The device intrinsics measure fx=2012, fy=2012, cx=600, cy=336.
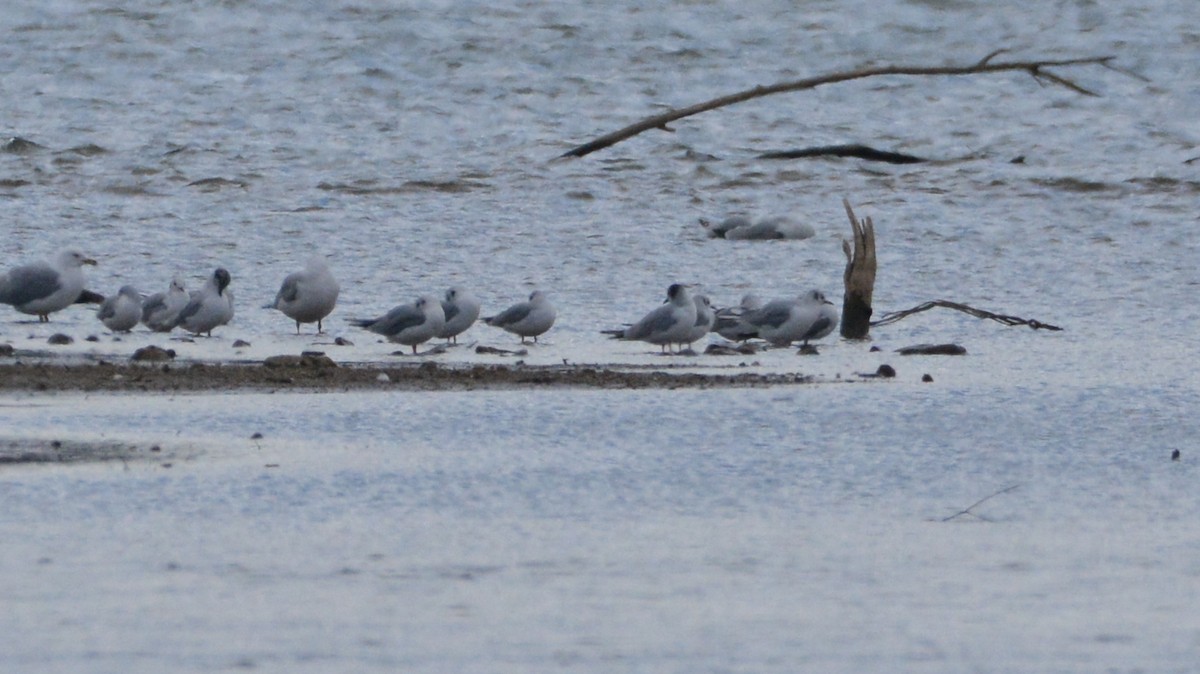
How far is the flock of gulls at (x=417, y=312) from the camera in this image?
8883mm

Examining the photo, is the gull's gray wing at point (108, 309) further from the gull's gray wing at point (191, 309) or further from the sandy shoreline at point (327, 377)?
the sandy shoreline at point (327, 377)

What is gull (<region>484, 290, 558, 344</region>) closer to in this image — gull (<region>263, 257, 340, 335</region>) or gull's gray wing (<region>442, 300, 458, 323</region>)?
gull's gray wing (<region>442, 300, 458, 323</region>)

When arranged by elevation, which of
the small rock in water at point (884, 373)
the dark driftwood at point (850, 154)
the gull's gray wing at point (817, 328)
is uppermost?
the dark driftwood at point (850, 154)

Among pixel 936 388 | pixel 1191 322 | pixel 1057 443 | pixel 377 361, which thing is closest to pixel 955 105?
pixel 1191 322

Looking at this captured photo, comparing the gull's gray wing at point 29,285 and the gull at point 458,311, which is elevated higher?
the gull's gray wing at point 29,285

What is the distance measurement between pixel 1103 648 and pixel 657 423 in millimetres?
2752

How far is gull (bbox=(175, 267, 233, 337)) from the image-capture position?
9.12 m

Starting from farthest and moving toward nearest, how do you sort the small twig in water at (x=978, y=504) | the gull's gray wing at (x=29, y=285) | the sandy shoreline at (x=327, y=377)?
the gull's gray wing at (x=29, y=285) < the sandy shoreline at (x=327, y=377) < the small twig in water at (x=978, y=504)

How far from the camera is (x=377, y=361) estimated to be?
8.41m

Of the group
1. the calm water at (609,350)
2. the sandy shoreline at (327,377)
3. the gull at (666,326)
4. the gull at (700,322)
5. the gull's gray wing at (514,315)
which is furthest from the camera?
the gull's gray wing at (514,315)

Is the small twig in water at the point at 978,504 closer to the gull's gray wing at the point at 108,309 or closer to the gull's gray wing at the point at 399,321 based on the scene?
the gull's gray wing at the point at 399,321

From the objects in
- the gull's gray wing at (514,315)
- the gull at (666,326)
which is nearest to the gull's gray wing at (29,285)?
the gull's gray wing at (514,315)

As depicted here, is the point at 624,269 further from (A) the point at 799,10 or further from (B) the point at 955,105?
(A) the point at 799,10

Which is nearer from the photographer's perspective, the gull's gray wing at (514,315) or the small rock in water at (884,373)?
the small rock in water at (884,373)
